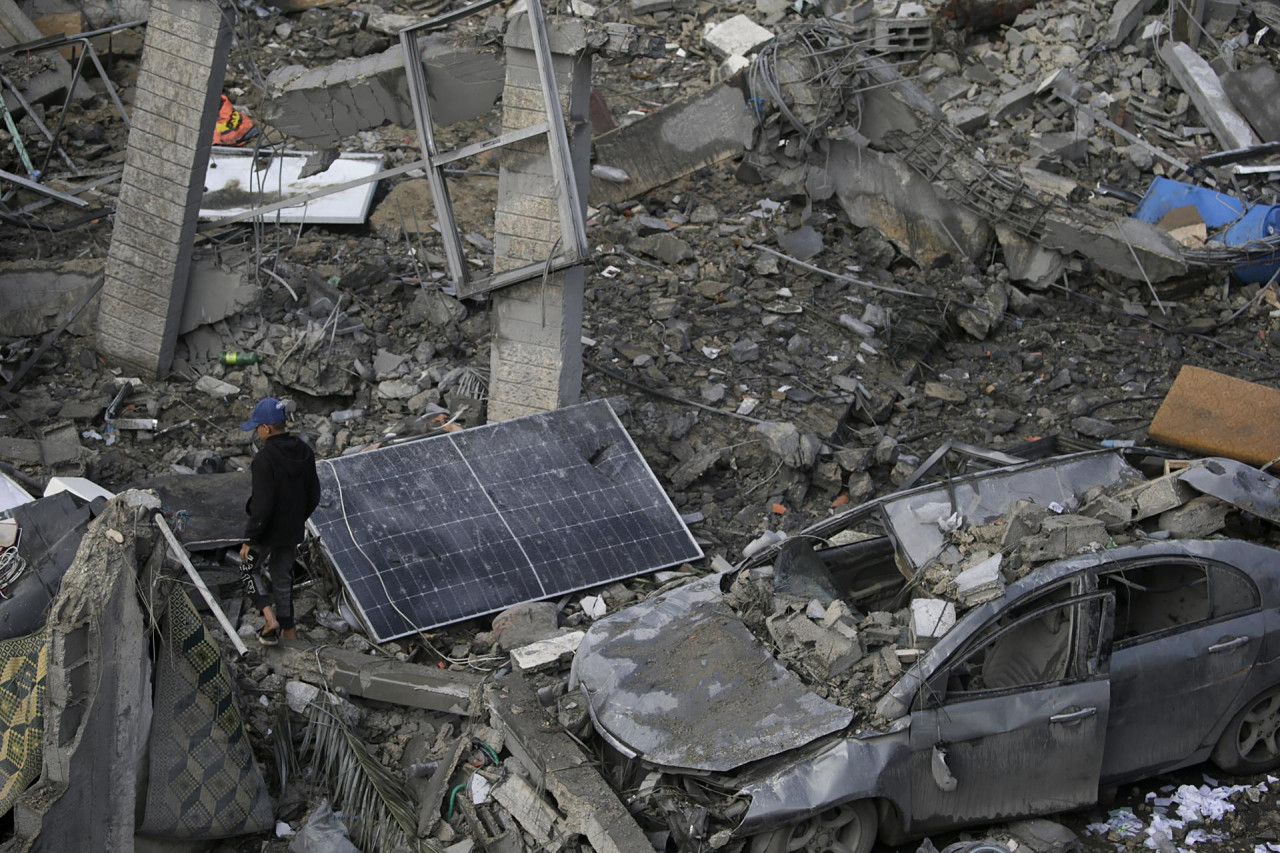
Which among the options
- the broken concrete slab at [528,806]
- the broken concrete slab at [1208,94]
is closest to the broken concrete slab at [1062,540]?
the broken concrete slab at [528,806]

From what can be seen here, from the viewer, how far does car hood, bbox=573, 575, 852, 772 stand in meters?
5.42

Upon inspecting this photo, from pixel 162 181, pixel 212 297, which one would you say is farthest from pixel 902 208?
pixel 162 181

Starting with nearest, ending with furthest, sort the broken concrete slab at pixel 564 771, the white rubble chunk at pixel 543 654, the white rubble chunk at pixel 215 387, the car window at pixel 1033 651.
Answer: the broken concrete slab at pixel 564 771 < the car window at pixel 1033 651 < the white rubble chunk at pixel 543 654 < the white rubble chunk at pixel 215 387

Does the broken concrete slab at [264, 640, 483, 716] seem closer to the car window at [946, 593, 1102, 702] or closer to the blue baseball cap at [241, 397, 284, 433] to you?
the blue baseball cap at [241, 397, 284, 433]

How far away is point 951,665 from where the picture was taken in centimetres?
559

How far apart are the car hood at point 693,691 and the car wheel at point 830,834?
34cm

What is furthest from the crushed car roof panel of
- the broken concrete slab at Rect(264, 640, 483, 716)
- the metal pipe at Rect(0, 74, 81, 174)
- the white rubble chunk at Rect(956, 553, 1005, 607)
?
the metal pipe at Rect(0, 74, 81, 174)

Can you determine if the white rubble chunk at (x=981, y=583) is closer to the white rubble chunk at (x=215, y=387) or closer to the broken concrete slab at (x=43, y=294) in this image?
the white rubble chunk at (x=215, y=387)

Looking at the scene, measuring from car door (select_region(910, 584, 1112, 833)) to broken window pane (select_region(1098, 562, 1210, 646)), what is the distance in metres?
0.26

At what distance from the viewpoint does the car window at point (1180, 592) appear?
604cm

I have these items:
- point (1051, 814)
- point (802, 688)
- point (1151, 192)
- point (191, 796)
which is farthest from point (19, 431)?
point (1151, 192)

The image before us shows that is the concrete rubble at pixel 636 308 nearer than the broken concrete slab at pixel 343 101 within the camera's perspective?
Yes

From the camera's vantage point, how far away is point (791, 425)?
9.35m

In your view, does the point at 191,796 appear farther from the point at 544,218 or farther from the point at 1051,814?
the point at 544,218
